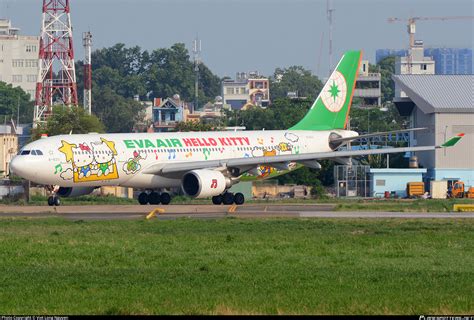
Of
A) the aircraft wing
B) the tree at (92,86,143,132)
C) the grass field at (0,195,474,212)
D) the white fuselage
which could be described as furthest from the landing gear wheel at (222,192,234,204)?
the tree at (92,86,143,132)

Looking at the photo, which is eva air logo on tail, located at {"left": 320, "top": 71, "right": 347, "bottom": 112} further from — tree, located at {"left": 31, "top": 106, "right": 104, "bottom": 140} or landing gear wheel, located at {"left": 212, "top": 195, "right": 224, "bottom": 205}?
tree, located at {"left": 31, "top": 106, "right": 104, "bottom": 140}

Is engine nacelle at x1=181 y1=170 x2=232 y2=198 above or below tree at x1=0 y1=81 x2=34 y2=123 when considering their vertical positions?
below

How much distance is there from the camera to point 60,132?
275ft

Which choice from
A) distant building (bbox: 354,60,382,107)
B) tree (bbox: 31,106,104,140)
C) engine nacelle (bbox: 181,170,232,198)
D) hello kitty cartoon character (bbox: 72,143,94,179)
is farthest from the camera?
distant building (bbox: 354,60,382,107)

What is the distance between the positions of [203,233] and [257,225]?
365cm

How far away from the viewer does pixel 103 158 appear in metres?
Answer: 52.7

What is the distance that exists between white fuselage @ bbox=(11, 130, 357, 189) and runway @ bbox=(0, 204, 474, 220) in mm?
1589

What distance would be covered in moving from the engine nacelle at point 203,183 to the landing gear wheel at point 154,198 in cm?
321

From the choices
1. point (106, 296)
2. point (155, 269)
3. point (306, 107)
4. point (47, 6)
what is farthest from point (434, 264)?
point (306, 107)

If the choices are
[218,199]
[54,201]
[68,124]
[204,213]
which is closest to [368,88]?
[68,124]

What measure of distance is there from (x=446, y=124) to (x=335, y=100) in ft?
57.9

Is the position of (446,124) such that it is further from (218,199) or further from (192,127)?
(218,199)

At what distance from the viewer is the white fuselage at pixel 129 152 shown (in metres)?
51.3

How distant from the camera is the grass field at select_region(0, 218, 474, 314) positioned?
21.2 meters
